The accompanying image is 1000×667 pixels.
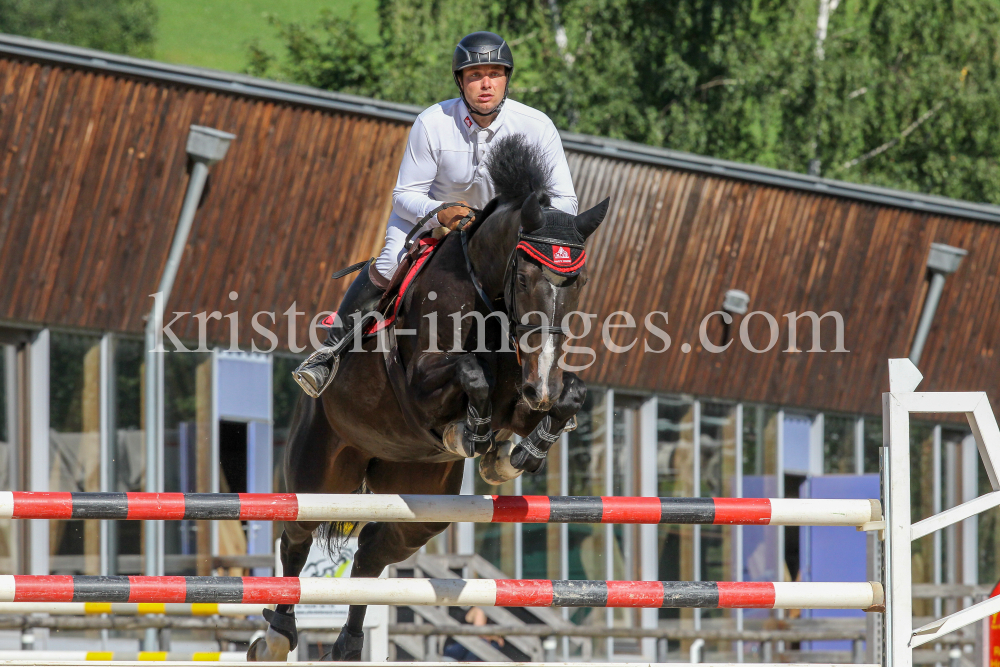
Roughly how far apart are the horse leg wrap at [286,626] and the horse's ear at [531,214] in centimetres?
270

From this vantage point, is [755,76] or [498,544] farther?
[755,76]

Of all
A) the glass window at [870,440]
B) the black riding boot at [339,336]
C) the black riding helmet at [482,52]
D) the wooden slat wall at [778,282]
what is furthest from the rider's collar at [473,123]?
the glass window at [870,440]

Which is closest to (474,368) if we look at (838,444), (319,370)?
(319,370)

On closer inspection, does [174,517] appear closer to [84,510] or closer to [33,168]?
[84,510]

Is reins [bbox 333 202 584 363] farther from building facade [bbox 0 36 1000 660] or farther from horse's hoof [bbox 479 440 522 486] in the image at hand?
building facade [bbox 0 36 1000 660]

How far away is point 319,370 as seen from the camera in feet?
17.5

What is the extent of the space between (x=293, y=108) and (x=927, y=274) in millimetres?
8626

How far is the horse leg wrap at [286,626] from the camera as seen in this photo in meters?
5.88

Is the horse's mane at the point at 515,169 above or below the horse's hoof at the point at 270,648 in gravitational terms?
above

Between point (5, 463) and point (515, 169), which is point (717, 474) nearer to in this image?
point (5, 463)

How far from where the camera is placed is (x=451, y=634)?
999 centimetres

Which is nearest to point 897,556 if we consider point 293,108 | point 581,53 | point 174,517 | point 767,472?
point 174,517

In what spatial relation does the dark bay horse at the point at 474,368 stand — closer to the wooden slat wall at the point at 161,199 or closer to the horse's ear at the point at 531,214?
the horse's ear at the point at 531,214

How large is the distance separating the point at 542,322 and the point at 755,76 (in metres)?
19.7
